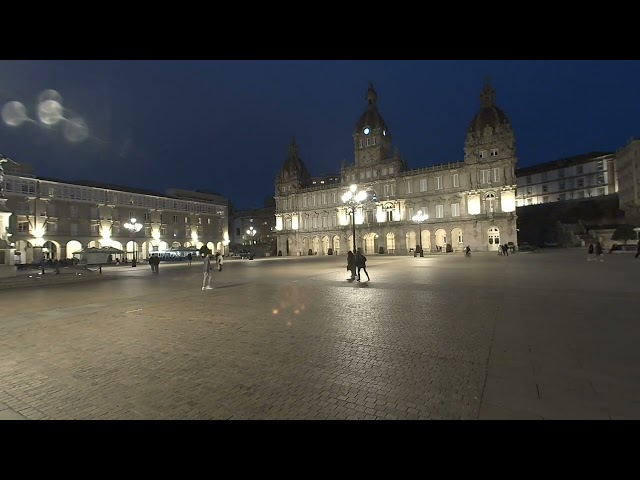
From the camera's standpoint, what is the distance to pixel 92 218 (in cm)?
5466

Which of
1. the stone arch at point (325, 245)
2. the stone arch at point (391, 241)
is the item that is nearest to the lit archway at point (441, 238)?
the stone arch at point (391, 241)

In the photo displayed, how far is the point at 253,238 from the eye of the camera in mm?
93250

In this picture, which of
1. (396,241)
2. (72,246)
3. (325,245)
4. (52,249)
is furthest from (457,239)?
(52,249)

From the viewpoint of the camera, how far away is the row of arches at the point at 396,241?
55.9 meters

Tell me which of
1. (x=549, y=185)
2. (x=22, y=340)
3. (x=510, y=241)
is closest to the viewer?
(x=22, y=340)

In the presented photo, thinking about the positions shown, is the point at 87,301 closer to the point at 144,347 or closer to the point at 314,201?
the point at 144,347

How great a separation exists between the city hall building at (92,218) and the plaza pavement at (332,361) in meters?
40.9

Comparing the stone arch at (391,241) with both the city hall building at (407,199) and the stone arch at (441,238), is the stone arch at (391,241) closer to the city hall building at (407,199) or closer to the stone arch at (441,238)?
the city hall building at (407,199)

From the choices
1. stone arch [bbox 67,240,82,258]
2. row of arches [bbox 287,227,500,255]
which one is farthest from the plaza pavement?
stone arch [bbox 67,240,82,258]

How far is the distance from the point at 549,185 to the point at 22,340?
96560 millimetres

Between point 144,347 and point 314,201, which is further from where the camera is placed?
point 314,201

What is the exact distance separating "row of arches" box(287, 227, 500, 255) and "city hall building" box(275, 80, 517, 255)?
0.16m
